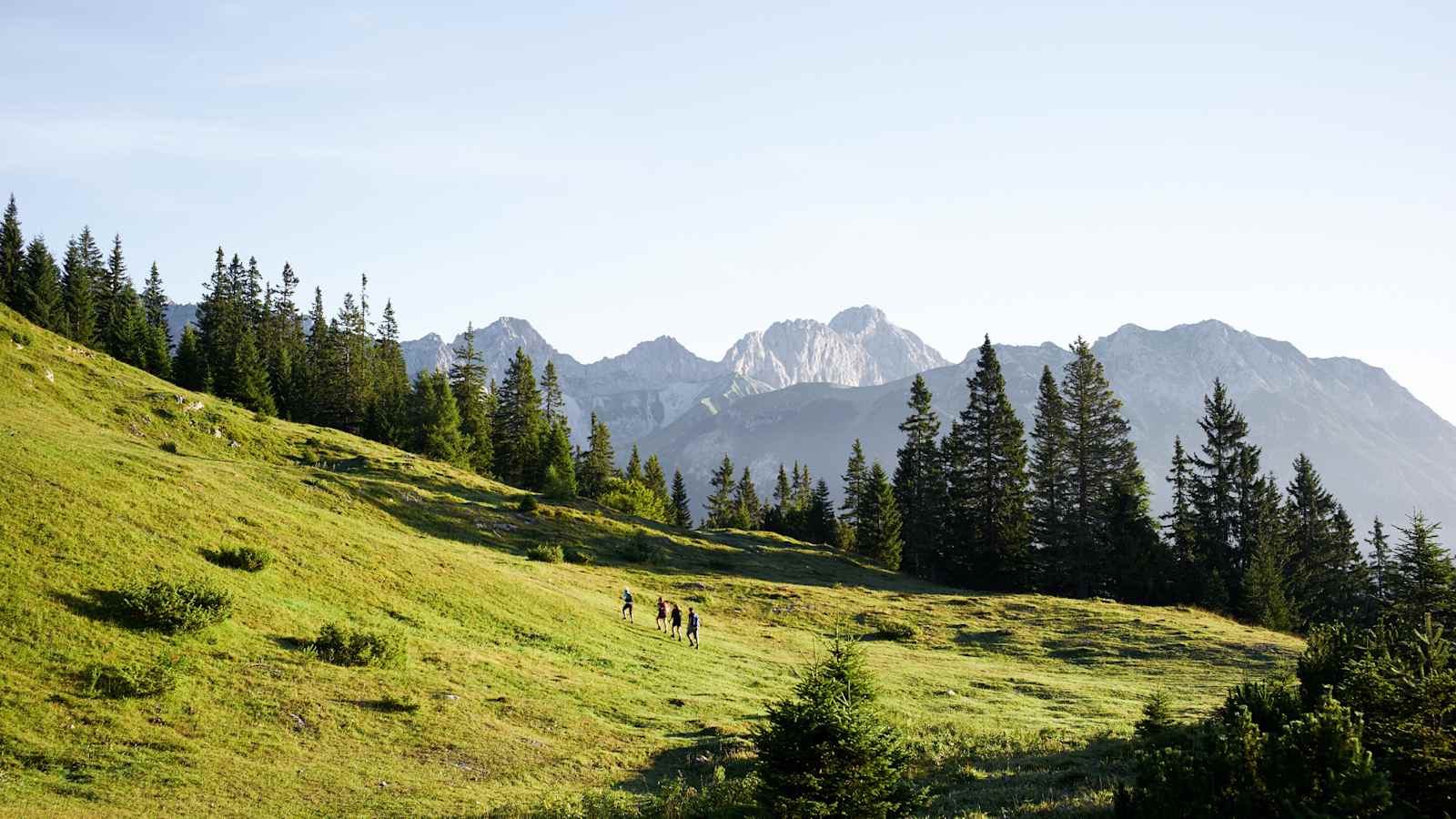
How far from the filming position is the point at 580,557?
185 ft

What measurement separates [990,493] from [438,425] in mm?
63852

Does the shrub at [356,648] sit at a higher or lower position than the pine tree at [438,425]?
lower

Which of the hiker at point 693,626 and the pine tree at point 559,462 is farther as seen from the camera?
the pine tree at point 559,462

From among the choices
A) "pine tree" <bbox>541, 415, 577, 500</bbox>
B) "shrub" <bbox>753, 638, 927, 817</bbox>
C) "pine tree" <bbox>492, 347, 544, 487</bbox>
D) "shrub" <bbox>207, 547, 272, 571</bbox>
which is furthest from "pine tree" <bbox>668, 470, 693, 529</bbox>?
"shrub" <bbox>753, 638, 927, 817</bbox>

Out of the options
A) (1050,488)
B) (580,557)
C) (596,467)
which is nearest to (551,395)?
(596,467)

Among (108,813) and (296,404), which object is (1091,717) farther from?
(296,404)

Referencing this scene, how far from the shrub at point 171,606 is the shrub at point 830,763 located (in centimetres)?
1723

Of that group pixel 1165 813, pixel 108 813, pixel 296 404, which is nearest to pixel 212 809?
pixel 108 813

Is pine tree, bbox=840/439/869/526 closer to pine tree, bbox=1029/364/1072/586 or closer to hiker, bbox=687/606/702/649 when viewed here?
pine tree, bbox=1029/364/1072/586

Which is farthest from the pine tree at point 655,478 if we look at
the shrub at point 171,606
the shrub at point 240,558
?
the shrub at point 171,606

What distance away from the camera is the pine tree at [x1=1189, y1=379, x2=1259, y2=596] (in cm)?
7356

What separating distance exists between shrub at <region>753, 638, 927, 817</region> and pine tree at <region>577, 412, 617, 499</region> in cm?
9738

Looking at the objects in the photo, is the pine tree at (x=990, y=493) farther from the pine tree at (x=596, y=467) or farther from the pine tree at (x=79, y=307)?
the pine tree at (x=79, y=307)

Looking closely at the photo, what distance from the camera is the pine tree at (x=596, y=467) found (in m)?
115
